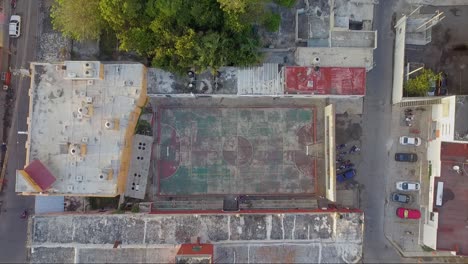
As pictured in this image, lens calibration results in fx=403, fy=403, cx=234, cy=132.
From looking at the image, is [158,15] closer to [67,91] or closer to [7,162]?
[67,91]

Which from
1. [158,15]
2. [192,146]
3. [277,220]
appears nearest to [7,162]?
[192,146]

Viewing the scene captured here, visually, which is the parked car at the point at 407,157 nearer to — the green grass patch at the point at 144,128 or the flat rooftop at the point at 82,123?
the green grass patch at the point at 144,128

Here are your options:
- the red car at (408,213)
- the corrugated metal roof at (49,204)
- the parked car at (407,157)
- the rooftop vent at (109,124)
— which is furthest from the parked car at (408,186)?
the corrugated metal roof at (49,204)

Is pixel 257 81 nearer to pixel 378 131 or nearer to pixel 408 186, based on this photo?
pixel 378 131

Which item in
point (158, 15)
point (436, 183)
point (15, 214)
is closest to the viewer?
point (158, 15)

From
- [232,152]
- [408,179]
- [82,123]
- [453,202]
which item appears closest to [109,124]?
[82,123]
